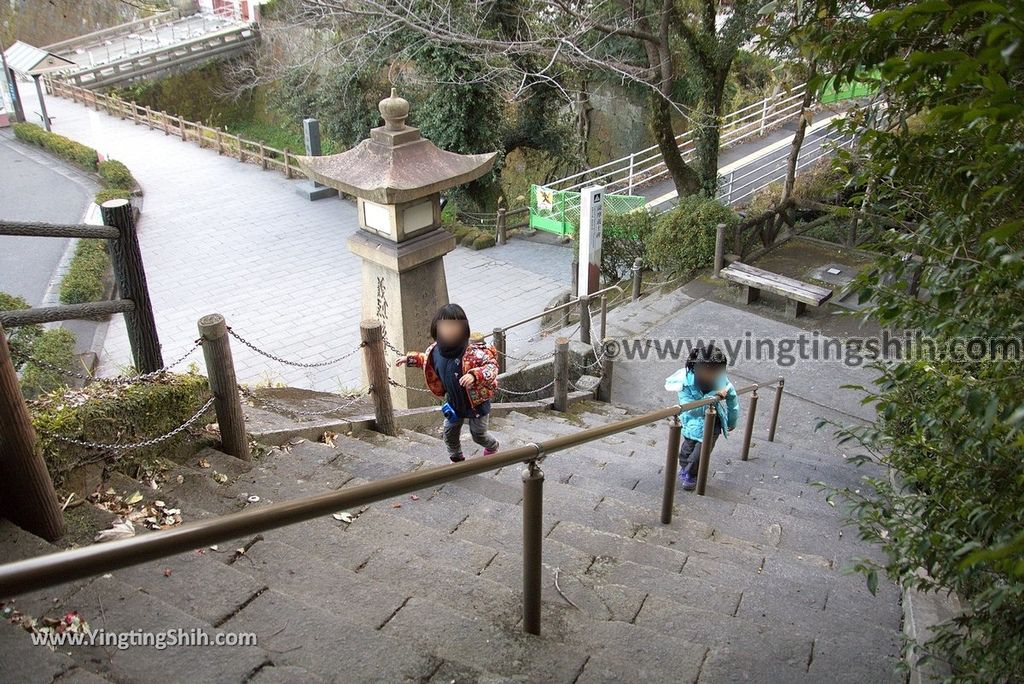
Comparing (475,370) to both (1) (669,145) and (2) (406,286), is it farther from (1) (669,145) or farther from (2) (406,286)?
(1) (669,145)

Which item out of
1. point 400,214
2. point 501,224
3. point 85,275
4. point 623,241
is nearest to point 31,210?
point 85,275

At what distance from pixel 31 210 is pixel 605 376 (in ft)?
50.7

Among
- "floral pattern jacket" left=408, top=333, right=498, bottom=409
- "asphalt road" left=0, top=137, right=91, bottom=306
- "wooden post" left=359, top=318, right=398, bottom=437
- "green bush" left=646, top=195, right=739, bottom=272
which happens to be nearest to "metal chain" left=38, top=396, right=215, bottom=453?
"wooden post" left=359, top=318, right=398, bottom=437

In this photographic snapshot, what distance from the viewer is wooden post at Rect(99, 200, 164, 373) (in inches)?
157

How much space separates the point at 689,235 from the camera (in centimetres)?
1090

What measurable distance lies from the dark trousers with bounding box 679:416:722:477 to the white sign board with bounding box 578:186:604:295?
5478 millimetres

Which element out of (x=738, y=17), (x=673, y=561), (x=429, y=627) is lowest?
(x=673, y=561)

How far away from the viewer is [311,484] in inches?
151

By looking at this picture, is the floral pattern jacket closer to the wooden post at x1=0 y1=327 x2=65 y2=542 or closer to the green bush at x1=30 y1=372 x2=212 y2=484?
the green bush at x1=30 y1=372 x2=212 y2=484

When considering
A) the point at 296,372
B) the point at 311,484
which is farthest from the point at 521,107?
the point at 311,484

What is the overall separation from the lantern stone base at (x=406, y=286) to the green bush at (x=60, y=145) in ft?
52.8

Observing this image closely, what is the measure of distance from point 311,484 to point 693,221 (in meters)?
8.39

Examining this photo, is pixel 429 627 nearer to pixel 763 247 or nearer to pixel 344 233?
pixel 763 247

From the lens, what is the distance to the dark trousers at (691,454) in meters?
4.91
